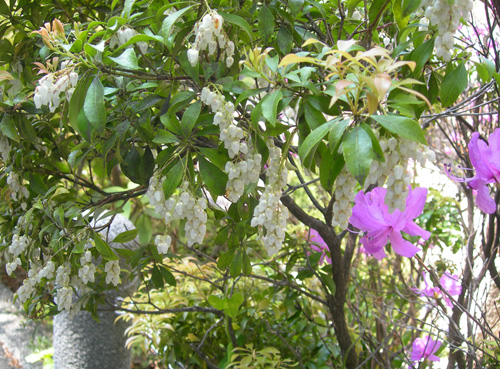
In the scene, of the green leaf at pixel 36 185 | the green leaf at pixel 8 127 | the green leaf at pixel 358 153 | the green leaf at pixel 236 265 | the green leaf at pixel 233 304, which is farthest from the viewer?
the green leaf at pixel 233 304

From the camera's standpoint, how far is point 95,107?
2.61ft

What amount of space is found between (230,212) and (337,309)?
0.62 meters

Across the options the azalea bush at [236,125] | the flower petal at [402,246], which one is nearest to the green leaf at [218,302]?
the azalea bush at [236,125]

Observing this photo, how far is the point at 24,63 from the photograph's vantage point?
133cm

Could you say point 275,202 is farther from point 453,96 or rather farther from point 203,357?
point 203,357

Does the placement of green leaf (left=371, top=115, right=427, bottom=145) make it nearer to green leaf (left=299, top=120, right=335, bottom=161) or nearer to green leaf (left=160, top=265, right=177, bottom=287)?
green leaf (left=299, top=120, right=335, bottom=161)

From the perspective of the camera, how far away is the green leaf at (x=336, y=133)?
0.65m

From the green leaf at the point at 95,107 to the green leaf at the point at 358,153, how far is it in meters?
0.40

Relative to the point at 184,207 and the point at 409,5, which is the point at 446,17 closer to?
the point at 409,5

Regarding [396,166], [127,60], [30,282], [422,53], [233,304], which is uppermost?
[422,53]

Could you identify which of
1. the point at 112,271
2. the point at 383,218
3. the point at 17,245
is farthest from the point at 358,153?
the point at 17,245

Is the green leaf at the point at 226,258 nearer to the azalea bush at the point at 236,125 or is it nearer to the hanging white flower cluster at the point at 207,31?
the azalea bush at the point at 236,125

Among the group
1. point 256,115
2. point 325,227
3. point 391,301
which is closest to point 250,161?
point 256,115

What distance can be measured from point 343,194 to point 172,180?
0.31 metres
